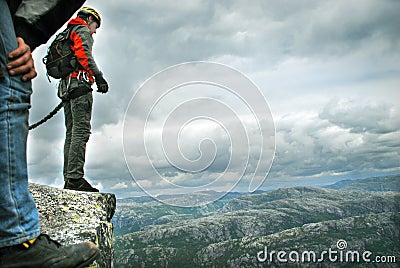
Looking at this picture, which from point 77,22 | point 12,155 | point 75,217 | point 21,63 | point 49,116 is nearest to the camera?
point 12,155

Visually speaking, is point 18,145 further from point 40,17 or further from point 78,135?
point 78,135

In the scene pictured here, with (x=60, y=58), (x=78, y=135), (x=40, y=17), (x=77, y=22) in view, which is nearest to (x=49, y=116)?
(x=78, y=135)

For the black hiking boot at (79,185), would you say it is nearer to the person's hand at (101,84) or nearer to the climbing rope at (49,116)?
the climbing rope at (49,116)

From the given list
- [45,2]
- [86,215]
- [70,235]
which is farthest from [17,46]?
[86,215]

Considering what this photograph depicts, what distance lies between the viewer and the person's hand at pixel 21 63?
2420 millimetres

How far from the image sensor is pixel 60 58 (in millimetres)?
8008

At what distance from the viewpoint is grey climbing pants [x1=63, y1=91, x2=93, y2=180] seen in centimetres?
798

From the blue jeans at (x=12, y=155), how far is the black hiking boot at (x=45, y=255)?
10cm

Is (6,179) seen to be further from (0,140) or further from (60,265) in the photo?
(60,265)

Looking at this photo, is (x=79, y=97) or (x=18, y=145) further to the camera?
(x=79, y=97)

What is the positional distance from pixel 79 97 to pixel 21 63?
19.8 feet

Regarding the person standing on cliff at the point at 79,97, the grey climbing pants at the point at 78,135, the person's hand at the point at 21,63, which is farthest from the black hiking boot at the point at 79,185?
the person's hand at the point at 21,63

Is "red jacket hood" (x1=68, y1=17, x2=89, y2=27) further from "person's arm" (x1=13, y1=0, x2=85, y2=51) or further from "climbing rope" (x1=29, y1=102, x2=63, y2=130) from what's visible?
"person's arm" (x1=13, y1=0, x2=85, y2=51)

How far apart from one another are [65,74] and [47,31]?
224 inches
